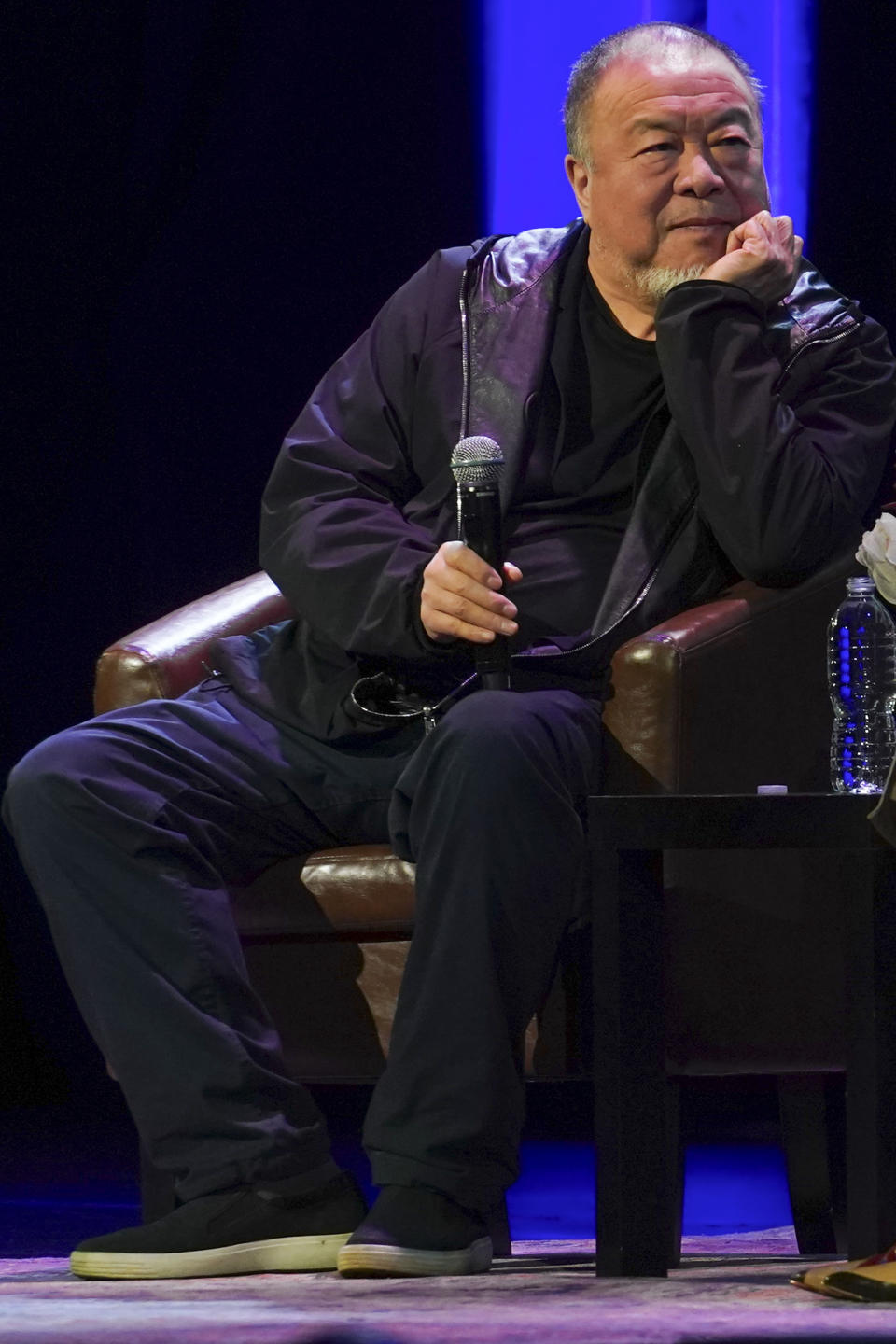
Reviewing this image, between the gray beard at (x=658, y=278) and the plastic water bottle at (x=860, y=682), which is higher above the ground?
the gray beard at (x=658, y=278)

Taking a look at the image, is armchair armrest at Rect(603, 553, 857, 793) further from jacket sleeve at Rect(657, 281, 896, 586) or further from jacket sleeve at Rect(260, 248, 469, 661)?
jacket sleeve at Rect(260, 248, 469, 661)

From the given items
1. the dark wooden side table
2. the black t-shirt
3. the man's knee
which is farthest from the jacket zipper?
the man's knee

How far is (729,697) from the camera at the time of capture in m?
1.81

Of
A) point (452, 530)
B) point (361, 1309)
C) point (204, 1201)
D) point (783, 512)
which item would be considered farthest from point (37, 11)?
point (361, 1309)

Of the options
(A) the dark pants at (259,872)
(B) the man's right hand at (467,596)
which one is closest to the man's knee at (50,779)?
(A) the dark pants at (259,872)

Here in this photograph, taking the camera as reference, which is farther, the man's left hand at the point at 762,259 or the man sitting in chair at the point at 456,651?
the man's left hand at the point at 762,259

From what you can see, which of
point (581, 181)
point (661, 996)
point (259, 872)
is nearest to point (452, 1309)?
point (661, 996)

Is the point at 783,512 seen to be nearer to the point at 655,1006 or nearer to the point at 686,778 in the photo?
the point at 686,778

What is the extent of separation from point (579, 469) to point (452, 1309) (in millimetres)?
1048

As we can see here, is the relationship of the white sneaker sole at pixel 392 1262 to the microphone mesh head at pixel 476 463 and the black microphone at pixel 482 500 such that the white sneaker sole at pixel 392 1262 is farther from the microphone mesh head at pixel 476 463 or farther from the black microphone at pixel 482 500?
the microphone mesh head at pixel 476 463

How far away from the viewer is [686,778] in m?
1.76

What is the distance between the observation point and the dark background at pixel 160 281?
3.37 metres

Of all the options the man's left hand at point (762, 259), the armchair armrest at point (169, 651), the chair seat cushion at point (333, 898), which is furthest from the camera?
the armchair armrest at point (169, 651)

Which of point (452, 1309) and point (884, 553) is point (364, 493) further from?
point (452, 1309)
